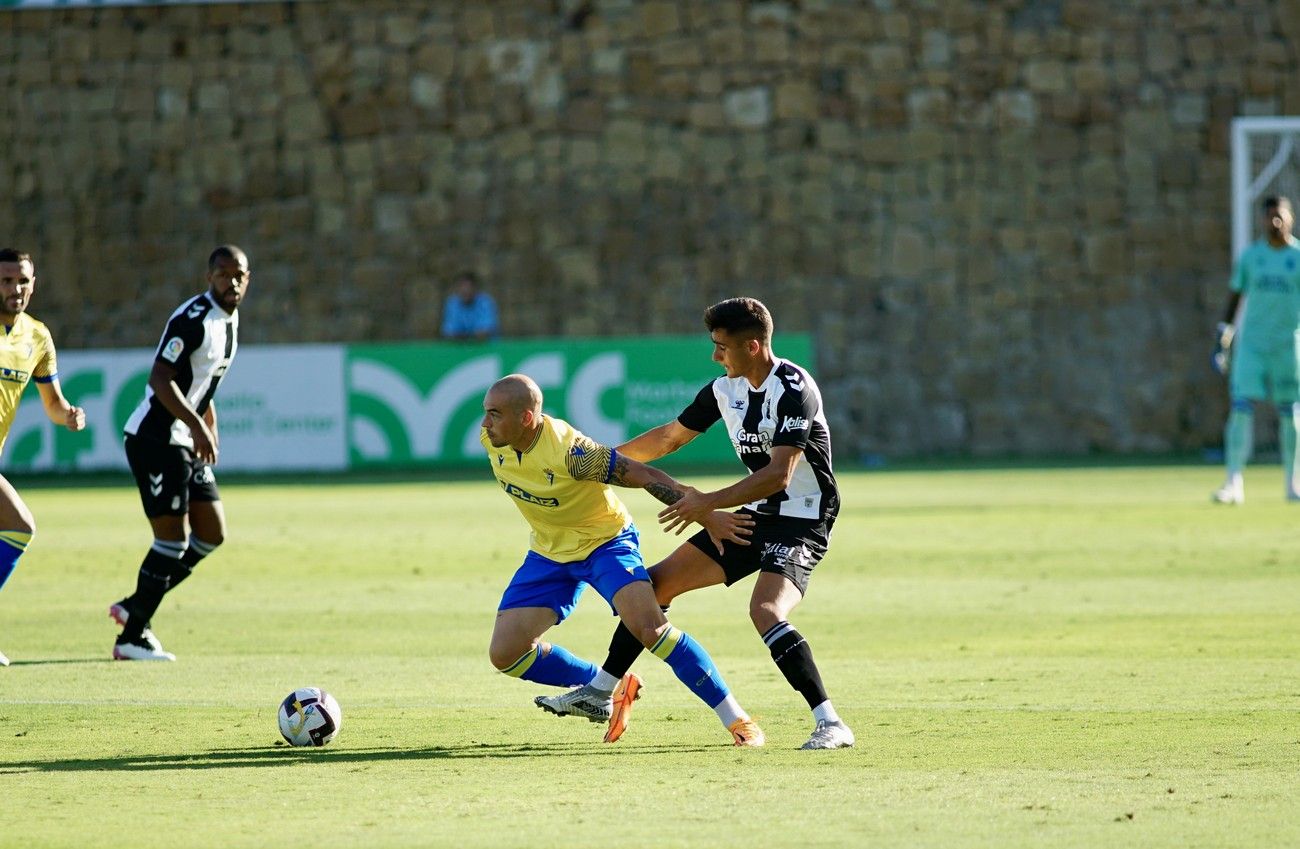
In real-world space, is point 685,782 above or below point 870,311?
above

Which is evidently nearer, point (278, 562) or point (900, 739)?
point (900, 739)

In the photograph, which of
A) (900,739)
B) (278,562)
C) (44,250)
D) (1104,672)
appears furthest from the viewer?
(44,250)

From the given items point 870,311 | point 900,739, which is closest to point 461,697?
point 900,739

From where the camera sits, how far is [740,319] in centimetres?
723

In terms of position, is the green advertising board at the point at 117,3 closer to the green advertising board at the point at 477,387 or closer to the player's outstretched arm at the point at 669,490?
the green advertising board at the point at 477,387

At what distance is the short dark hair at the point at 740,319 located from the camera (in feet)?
23.7

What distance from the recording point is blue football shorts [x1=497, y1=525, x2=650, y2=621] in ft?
24.4

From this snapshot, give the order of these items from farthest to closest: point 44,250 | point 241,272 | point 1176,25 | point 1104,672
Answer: point 44,250
point 1176,25
point 241,272
point 1104,672

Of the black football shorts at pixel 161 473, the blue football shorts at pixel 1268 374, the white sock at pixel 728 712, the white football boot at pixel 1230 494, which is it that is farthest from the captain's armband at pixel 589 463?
the white football boot at pixel 1230 494

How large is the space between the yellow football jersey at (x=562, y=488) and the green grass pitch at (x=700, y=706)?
30.4 inches

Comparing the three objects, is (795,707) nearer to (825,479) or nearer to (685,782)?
(825,479)

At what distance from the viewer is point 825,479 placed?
7555 millimetres

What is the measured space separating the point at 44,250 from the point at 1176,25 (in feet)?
55.2

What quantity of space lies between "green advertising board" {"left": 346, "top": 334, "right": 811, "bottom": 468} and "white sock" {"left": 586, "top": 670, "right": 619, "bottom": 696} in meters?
16.1
